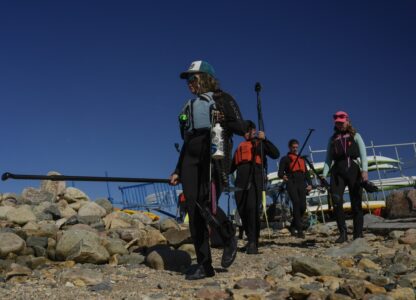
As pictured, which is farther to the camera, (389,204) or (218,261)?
(389,204)

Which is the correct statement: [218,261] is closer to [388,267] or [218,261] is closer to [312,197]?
[388,267]

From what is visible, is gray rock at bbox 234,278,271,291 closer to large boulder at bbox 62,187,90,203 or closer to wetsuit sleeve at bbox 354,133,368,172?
wetsuit sleeve at bbox 354,133,368,172

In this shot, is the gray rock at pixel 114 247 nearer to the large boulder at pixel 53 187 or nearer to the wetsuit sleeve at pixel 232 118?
the wetsuit sleeve at pixel 232 118

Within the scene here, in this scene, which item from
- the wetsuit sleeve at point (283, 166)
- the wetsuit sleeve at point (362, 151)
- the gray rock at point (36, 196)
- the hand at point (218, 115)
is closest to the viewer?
the hand at point (218, 115)

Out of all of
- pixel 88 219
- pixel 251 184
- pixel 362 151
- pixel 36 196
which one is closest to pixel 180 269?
pixel 251 184

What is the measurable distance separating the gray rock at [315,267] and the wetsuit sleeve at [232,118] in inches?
58.0

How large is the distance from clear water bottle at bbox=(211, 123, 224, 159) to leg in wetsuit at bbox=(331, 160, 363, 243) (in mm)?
3428

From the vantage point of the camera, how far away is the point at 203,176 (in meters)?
4.91

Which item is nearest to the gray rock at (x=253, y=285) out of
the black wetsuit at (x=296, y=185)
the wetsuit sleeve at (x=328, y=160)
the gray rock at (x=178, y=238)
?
the gray rock at (x=178, y=238)

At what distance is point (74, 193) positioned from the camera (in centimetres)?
1509

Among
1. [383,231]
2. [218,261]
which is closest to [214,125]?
[218,261]

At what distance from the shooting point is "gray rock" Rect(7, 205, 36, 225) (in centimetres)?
1072

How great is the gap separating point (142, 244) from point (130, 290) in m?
3.43

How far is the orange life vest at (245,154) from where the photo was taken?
7551 mm
